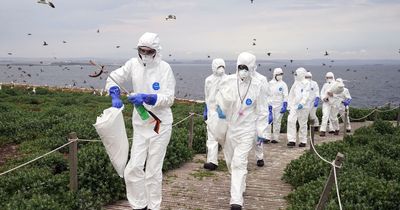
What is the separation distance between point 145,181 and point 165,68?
5.44 ft

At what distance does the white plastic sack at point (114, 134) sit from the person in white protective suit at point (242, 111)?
1.91 metres

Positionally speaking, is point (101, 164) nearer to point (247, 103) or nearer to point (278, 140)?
point (247, 103)

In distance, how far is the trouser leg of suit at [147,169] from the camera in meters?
6.38

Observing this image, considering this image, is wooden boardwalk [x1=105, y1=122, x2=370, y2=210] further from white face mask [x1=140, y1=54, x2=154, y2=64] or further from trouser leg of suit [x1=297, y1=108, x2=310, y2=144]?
trouser leg of suit [x1=297, y1=108, x2=310, y2=144]

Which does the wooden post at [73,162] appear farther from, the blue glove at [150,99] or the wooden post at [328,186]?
the wooden post at [328,186]

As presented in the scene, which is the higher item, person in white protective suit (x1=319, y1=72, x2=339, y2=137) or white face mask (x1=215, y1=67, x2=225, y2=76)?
white face mask (x1=215, y1=67, x2=225, y2=76)

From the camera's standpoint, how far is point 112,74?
21.3 ft

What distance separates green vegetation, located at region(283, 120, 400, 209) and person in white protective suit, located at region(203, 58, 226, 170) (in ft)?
5.47

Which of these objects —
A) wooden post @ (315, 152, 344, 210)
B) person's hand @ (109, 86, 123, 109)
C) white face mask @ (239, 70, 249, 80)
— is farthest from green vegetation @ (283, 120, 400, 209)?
person's hand @ (109, 86, 123, 109)

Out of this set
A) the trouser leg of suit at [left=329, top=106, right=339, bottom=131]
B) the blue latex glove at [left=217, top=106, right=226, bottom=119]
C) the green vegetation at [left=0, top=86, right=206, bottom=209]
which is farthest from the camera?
the trouser leg of suit at [left=329, top=106, right=339, bottom=131]

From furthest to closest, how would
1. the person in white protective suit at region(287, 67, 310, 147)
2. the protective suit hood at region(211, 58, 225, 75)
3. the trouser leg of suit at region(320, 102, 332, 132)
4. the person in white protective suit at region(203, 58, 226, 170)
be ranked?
the trouser leg of suit at region(320, 102, 332, 132) < the person in white protective suit at region(287, 67, 310, 147) < the protective suit hood at region(211, 58, 225, 75) < the person in white protective suit at region(203, 58, 226, 170)

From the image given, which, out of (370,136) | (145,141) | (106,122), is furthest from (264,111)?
(370,136)

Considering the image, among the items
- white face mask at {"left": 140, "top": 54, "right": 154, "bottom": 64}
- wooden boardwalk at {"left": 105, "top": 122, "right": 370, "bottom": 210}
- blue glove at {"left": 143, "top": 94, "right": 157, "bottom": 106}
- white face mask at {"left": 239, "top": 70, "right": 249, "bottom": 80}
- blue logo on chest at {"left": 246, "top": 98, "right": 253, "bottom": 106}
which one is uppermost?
white face mask at {"left": 140, "top": 54, "right": 154, "bottom": 64}

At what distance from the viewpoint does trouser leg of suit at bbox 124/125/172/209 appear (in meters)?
6.38
